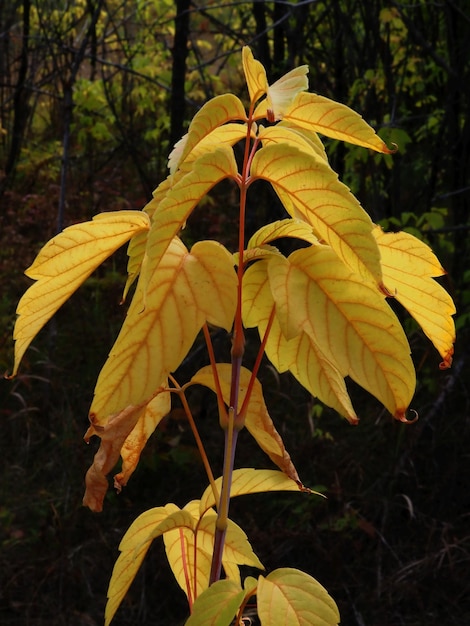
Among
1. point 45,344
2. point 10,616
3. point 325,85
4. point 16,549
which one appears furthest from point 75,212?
point 10,616

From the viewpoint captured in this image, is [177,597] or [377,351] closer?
[377,351]

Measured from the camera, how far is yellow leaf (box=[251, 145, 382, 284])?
50 cm

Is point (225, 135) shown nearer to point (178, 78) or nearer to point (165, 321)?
point (165, 321)

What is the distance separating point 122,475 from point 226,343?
2176 millimetres

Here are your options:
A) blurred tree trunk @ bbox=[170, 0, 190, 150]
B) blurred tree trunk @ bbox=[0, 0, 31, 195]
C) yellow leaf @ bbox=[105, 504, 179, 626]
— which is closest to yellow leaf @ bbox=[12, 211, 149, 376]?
yellow leaf @ bbox=[105, 504, 179, 626]

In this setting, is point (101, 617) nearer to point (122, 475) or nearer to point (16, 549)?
point (16, 549)

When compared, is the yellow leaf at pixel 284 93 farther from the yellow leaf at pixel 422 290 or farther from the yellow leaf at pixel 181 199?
the yellow leaf at pixel 422 290

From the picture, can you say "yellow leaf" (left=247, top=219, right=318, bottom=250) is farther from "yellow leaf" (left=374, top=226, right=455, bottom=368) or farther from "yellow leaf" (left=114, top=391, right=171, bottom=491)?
"yellow leaf" (left=114, top=391, right=171, bottom=491)

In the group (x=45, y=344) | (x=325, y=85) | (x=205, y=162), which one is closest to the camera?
(x=205, y=162)

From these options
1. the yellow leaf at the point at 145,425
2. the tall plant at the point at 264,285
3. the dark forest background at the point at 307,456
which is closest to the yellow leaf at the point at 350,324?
the tall plant at the point at 264,285

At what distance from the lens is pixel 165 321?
1.76ft

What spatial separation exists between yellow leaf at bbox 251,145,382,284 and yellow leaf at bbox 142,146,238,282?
3 centimetres

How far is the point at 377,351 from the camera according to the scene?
53cm

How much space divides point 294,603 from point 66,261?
13.7 inches
